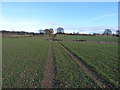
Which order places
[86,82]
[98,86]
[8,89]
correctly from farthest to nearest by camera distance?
[86,82]
[98,86]
[8,89]

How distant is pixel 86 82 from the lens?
8867 mm

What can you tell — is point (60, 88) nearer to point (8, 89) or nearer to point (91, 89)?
point (91, 89)

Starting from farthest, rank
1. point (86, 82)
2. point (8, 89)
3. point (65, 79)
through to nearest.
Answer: point (65, 79), point (86, 82), point (8, 89)

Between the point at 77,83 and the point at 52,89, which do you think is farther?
the point at 77,83

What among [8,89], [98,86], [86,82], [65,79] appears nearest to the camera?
[8,89]

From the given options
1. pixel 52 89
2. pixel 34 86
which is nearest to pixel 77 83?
pixel 52 89

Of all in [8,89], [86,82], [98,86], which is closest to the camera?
[8,89]

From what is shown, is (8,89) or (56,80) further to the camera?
(56,80)

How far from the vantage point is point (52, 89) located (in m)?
7.79

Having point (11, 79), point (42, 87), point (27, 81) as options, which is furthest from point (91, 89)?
point (11, 79)

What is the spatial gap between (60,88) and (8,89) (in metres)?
3.45

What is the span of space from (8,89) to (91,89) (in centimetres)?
554

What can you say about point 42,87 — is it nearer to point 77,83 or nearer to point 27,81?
point 27,81

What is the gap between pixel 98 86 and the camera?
27.3 feet
